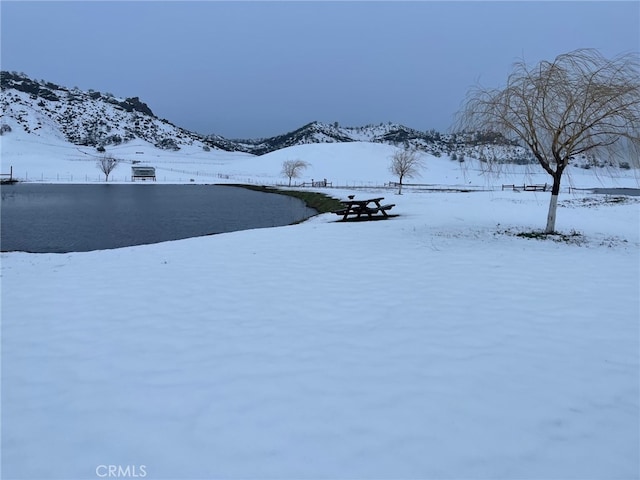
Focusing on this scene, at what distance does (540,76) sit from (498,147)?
254 cm

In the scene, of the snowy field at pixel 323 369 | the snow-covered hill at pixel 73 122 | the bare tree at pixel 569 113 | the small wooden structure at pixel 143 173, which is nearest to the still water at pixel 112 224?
the snowy field at pixel 323 369

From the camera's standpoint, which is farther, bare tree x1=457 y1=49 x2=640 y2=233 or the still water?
the still water

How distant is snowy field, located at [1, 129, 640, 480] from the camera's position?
3191 mm

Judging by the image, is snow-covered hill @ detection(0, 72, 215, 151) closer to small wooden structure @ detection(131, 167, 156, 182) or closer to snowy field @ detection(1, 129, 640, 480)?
small wooden structure @ detection(131, 167, 156, 182)

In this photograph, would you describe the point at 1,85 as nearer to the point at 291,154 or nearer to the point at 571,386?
the point at 291,154

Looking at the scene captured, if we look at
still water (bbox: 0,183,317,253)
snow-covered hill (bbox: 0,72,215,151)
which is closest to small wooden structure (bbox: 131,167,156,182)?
still water (bbox: 0,183,317,253)

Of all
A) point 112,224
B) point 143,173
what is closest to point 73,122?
point 143,173

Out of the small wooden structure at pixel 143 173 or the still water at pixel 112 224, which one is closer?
the still water at pixel 112 224

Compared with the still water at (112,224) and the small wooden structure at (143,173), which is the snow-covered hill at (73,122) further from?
the still water at (112,224)

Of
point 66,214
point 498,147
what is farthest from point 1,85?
point 498,147

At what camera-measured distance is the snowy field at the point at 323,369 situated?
3.19 meters

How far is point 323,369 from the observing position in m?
4.50

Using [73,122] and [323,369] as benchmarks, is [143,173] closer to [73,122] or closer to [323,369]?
[323,369]

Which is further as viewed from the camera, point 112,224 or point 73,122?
point 73,122
